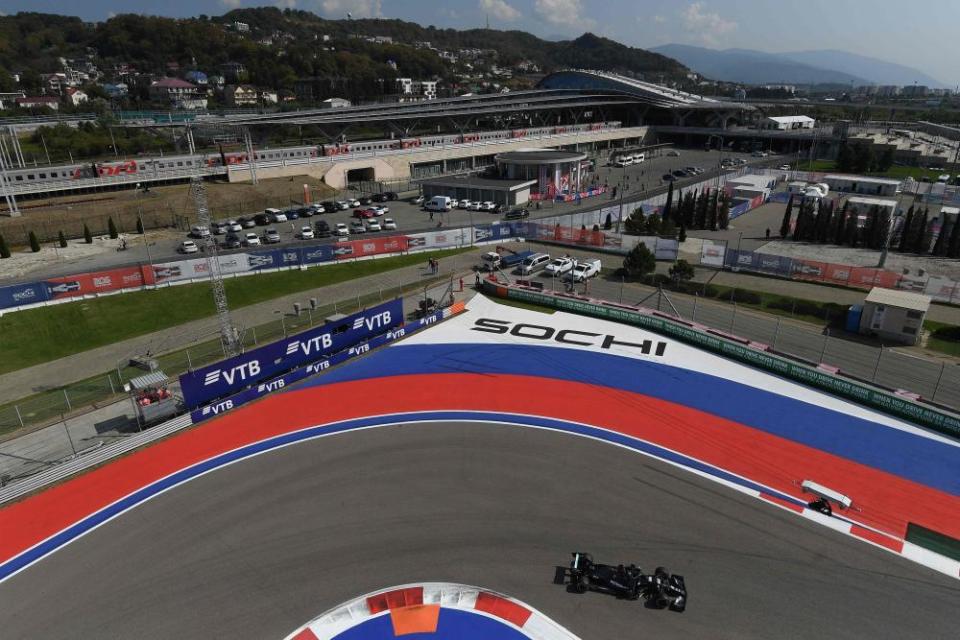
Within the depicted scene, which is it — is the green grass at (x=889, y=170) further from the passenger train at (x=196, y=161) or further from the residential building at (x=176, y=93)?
the residential building at (x=176, y=93)

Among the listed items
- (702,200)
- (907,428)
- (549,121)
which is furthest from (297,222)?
(549,121)

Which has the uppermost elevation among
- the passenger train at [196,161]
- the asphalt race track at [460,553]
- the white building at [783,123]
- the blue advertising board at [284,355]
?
the white building at [783,123]

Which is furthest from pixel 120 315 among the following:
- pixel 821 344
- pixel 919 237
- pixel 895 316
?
pixel 919 237

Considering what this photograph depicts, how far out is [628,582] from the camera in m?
14.9

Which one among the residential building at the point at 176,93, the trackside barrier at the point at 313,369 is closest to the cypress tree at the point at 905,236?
the trackside barrier at the point at 313,369

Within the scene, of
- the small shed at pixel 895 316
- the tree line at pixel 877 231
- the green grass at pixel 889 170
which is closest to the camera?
the small shed at pixel 895 316

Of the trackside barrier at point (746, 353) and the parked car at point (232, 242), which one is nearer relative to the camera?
the trackside barrier at point (746, 353)

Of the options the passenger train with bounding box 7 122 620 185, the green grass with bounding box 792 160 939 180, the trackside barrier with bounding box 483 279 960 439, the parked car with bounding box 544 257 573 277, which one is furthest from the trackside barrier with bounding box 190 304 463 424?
the green grass with bounding box 792 160 939 180

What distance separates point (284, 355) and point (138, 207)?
40.8 meters

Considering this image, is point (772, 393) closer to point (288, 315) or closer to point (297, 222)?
point (288, 315)

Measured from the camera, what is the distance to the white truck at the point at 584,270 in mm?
39531

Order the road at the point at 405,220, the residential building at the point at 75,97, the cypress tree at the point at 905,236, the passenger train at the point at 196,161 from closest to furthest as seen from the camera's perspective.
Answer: the road at the point at 405,220 < the cypress tree at the point at 905,236 < the passenger train at the point at 196,161 < the residential building at the point at 75,97

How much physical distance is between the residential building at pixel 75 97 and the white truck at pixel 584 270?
13709 centimetres

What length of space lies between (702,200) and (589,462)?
137 ft
